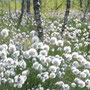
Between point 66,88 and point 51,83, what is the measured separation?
0.52 m

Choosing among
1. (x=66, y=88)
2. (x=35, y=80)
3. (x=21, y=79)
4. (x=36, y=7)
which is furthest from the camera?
(x=36, y=7)

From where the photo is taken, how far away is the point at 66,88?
334 centimetres

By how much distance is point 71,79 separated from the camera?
4758 millimetres

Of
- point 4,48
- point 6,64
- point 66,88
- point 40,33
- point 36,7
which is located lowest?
point 66,88

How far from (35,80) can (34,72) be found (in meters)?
0.30

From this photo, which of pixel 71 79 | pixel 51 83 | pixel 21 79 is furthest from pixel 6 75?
pixel 71 79

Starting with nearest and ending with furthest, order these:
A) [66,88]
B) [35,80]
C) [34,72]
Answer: [66,88] → [35,80] → [34,72]

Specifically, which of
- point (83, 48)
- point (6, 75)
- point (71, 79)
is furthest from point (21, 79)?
point (83, 48)

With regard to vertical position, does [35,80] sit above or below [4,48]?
below

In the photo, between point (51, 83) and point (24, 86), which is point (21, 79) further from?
point (51, 83)

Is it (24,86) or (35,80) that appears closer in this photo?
(24,86)

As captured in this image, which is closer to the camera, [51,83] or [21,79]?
[21,79]

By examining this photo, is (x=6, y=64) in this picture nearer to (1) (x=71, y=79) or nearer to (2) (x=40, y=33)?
(1) (x=71, y=79)

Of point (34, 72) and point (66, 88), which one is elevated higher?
point (34, 72)
